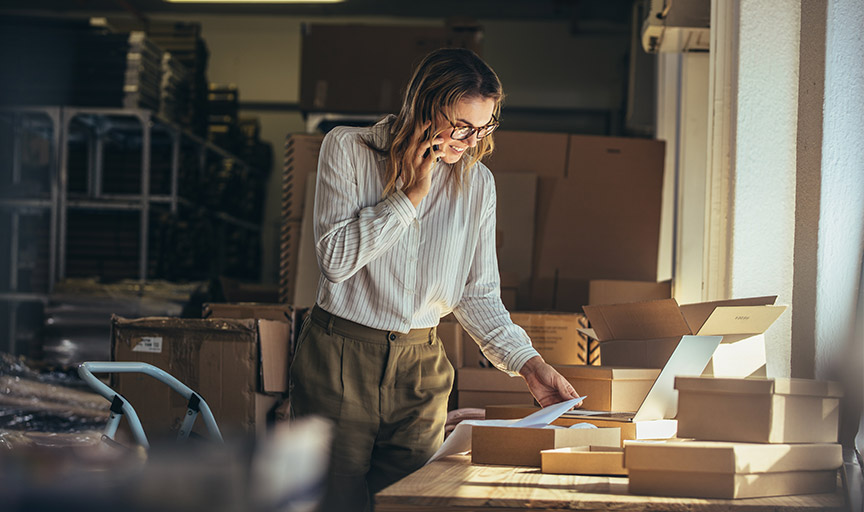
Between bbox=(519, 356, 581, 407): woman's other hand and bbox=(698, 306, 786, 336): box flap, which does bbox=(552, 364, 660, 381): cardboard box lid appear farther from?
bbox=(698, 306, 786, 336): box flap

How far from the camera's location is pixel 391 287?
1.83 metres

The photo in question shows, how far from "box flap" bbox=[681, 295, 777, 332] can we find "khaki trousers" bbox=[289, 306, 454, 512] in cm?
59

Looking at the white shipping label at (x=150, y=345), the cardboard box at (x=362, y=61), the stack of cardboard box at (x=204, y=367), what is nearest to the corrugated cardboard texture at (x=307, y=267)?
the stack of cardboard box at (x=204, y=367)

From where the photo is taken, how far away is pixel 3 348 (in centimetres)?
562

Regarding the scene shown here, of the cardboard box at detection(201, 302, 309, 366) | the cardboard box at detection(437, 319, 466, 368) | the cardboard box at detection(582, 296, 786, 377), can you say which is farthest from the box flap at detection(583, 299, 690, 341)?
the cardboard box at detection(201, 302, 309, 366)

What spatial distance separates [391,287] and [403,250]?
9 centimetres

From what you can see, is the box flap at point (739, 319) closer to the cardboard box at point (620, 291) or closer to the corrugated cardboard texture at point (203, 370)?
the cardboard box at point (620, 291)

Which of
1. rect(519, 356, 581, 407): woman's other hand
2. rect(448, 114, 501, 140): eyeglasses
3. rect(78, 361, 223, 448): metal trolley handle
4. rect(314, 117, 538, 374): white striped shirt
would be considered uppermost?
rect(448, 114, 501, 140): eyeglasses

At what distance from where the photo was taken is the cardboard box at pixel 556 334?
331 centimetres

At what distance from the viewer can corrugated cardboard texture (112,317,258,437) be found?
10.0 feet

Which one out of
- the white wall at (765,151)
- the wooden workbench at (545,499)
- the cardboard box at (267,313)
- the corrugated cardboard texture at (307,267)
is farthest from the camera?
the corrugated cardboard texture at (307,267)

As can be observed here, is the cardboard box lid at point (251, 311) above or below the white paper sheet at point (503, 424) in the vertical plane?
above

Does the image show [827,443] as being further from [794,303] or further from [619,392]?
[794,303]

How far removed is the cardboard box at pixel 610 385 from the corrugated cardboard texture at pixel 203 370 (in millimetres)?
1491
